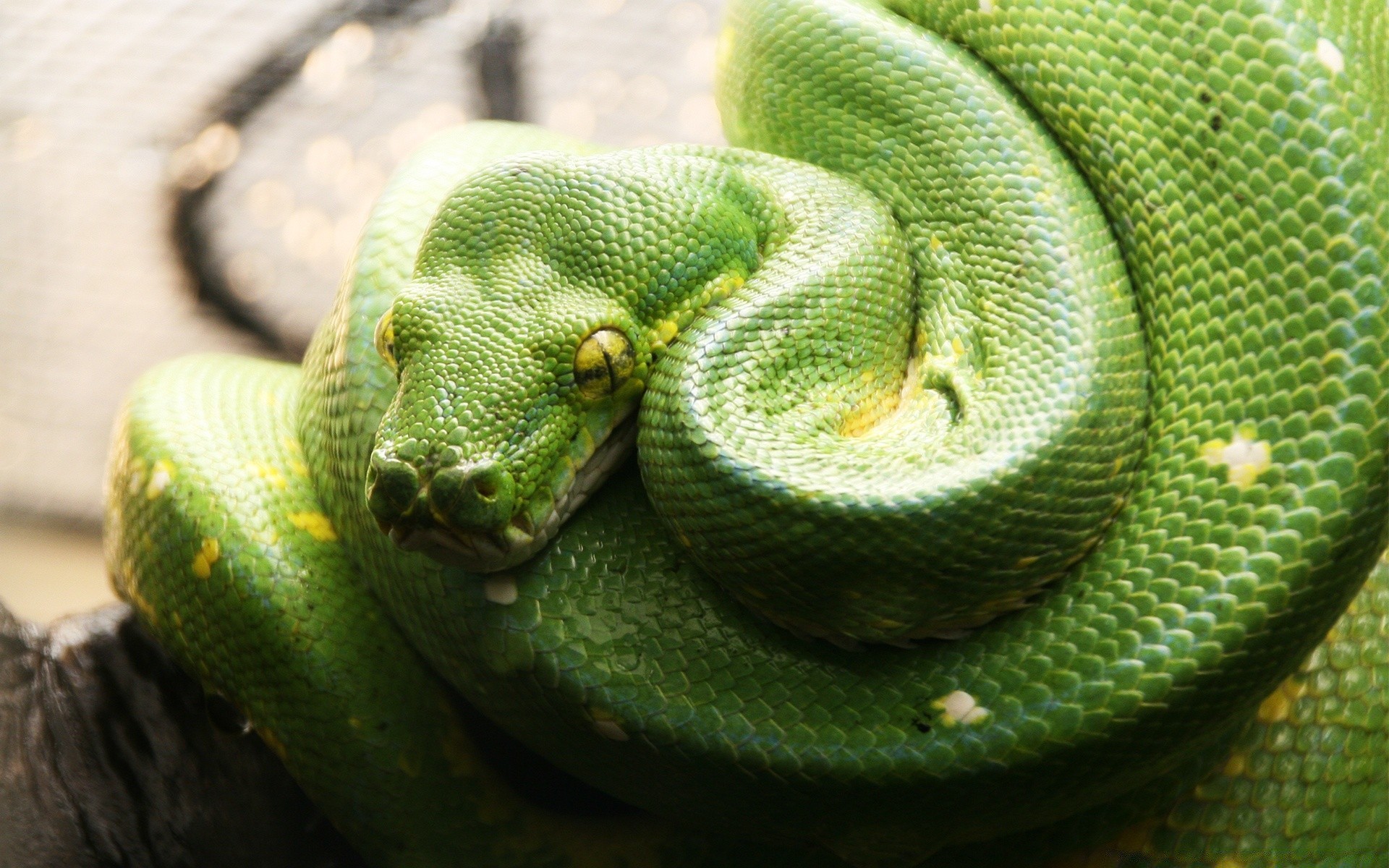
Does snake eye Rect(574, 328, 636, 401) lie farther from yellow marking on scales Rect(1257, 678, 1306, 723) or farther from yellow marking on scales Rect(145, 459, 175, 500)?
yellow marking on scales Rect(1257, 678, 1306, 723)

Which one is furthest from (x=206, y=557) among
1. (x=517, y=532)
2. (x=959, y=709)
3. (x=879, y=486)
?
(x=959, y=709)

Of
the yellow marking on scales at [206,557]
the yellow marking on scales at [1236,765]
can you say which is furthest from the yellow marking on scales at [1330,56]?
the yellow marking on scales at [206,557]

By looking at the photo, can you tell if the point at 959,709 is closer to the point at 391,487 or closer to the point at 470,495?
the point at 470,495

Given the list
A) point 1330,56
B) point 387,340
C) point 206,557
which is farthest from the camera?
point 206,557

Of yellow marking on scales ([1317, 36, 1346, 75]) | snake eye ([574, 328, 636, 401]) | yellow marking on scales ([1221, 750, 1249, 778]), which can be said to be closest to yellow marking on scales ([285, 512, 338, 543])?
snake eye ([574, 328, 636, 401])

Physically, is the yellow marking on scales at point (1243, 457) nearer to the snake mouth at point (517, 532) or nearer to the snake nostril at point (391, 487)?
the snake mouth at point (517, 532)

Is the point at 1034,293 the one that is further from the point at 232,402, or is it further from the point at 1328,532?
the point at 232,402
